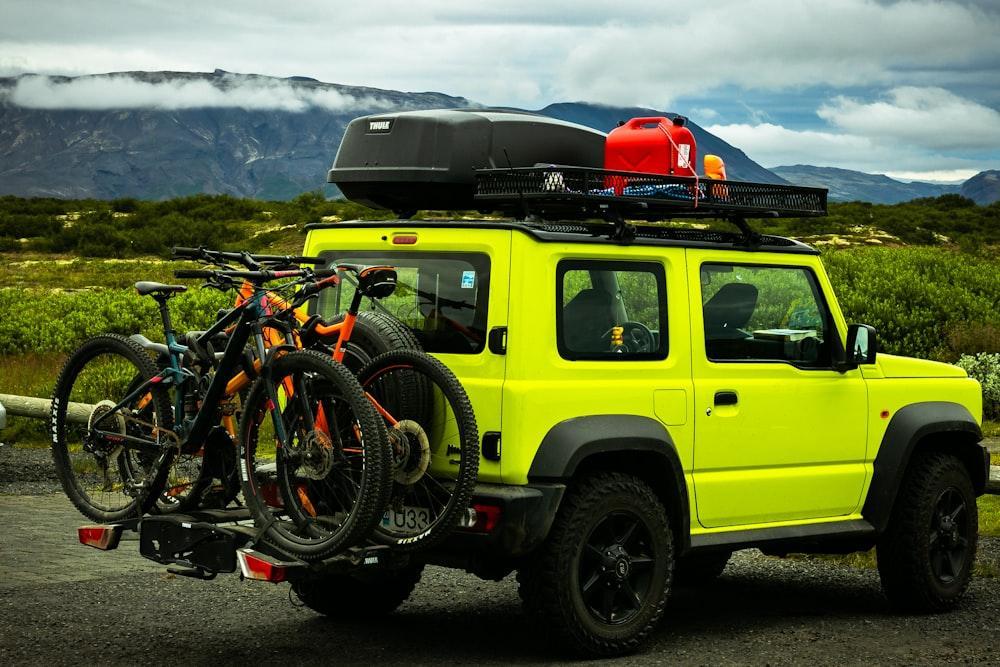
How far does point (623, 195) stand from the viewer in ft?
22.0

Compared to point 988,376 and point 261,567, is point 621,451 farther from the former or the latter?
point 988,376

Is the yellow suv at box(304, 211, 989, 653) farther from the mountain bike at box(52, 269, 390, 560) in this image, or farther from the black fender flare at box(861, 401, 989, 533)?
the mountain bike at box(52, 269, 390, 560)

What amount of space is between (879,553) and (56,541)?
5433mm

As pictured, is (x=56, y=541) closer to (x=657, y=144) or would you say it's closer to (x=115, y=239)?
(x=657, y=144)

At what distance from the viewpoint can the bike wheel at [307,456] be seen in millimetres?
5781

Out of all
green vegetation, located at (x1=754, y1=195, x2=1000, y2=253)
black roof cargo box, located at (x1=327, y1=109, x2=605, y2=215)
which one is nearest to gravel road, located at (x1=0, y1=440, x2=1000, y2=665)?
black roof cargo box, located at (x1=327, y1=109, x2=605, y2=215)

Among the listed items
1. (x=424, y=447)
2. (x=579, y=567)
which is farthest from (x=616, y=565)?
(x=424, y=447)

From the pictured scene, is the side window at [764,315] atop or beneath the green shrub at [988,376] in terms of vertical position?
atop

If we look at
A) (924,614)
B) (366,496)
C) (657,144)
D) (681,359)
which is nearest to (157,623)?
(366,496)

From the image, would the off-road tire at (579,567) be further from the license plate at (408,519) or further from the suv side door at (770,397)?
the license plate at (408,519)

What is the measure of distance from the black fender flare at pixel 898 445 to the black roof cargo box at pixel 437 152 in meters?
2.28

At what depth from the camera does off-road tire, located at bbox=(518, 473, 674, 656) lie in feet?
20.5

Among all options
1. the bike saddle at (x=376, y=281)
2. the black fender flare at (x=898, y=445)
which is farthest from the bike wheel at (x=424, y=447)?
the black fender flare at (x=898, y=445)

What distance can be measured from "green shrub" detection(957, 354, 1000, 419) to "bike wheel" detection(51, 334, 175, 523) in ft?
44.7
